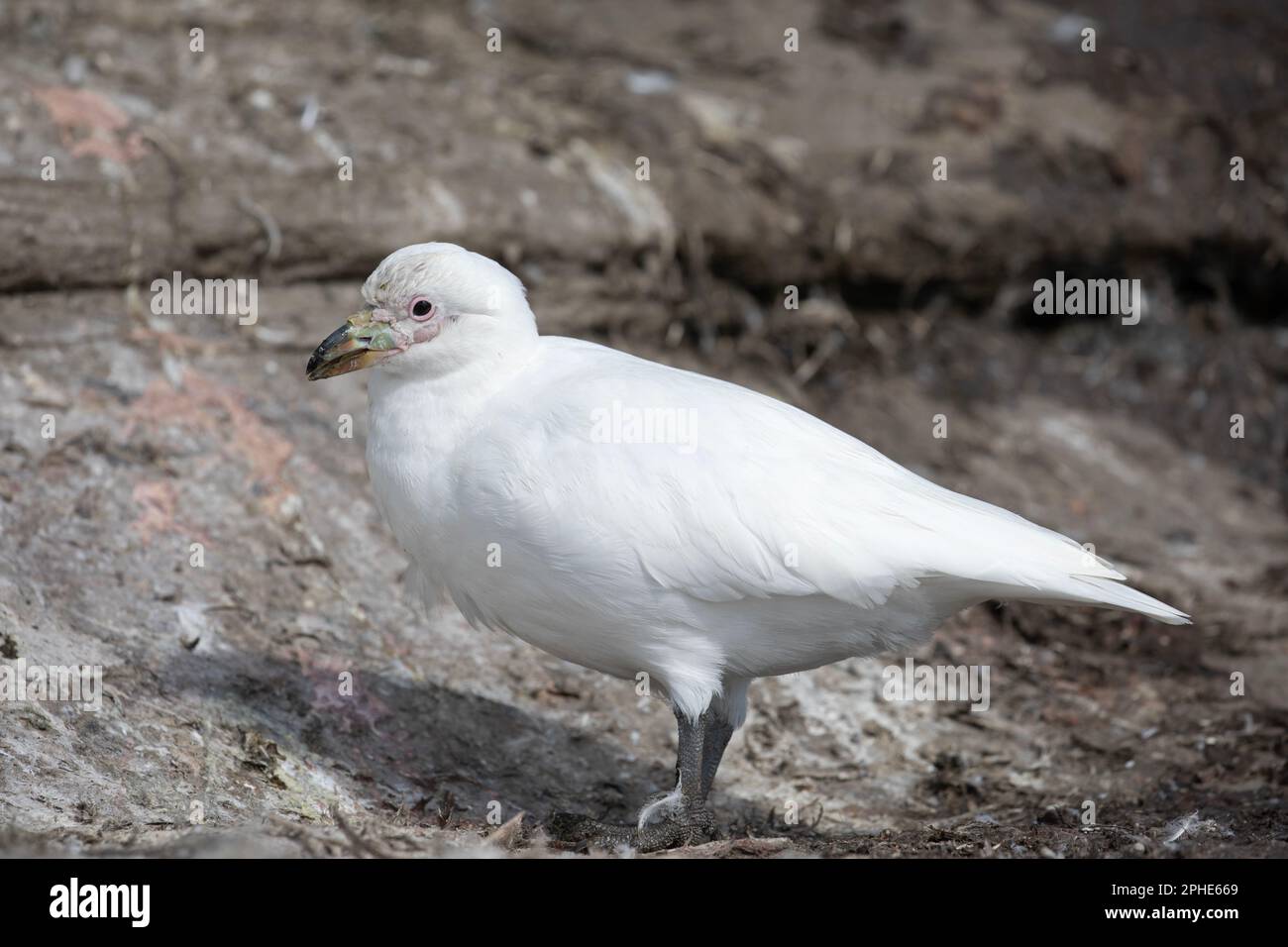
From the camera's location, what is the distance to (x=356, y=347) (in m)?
5.22

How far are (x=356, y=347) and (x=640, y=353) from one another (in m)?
3.66

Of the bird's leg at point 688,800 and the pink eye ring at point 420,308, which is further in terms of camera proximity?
the pink eye ring at point 420,308

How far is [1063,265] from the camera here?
398 inches

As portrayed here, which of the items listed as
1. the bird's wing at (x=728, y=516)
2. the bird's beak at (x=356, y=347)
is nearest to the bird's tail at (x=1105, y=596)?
the bird's wing at (x=728, y=516)

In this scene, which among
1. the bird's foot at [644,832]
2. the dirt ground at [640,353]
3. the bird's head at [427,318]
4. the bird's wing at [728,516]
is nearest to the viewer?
the bird's wing at [728,516]

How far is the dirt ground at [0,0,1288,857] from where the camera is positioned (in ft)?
17.6

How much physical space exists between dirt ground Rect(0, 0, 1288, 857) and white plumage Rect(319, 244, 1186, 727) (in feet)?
2.38

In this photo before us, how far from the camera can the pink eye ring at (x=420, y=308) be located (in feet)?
17.0

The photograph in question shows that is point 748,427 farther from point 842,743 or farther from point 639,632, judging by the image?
point 842,743

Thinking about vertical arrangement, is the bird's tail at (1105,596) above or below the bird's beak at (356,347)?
below

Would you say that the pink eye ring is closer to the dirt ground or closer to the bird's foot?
the dirt ground

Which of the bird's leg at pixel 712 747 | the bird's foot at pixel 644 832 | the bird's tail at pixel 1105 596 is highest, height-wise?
the bird's tail at pixel 1105 596

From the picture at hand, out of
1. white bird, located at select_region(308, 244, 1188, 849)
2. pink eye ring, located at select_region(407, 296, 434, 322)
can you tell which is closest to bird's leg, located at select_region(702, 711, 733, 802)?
white bird, located at select_region(308, 244, 1188, 849)

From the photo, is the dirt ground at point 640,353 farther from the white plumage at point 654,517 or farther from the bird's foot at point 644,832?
the white plumage at point 654,517
